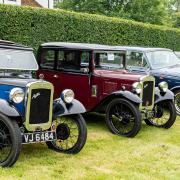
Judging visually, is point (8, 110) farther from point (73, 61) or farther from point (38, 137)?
point (73, 61)

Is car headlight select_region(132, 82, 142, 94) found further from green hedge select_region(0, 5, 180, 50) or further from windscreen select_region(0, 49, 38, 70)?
green hedge select_region(0, 5, 180, 50)

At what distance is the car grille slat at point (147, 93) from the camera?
346 inches

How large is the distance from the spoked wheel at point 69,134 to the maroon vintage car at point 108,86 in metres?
1.54

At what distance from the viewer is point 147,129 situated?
911 cm

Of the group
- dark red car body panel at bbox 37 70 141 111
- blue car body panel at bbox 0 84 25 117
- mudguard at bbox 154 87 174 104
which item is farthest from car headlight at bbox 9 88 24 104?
mudguard at bbox 154 87 174 104

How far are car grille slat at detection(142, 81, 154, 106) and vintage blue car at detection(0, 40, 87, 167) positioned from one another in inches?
83.2

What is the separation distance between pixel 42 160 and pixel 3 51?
1.90 m

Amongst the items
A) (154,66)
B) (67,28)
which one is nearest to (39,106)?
(154,66)

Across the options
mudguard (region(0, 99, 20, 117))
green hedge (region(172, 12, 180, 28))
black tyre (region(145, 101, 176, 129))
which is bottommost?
black tyre (region(145, 101, 176, 129))

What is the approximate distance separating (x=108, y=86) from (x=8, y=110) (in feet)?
10.9

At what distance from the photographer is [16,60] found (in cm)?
716

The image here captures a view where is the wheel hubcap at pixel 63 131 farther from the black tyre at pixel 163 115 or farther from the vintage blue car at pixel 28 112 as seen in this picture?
the black tyre at pixel 163 115

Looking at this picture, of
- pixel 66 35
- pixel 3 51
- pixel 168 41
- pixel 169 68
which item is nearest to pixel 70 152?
pixel 3 51

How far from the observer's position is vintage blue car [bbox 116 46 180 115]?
11.0m
